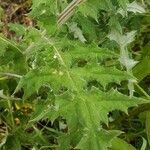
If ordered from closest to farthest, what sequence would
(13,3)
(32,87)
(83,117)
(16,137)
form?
(83,117)
(32,87)
(16,137)
(13,3)

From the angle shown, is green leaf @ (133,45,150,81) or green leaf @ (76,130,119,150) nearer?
green leaf @ (76,130,119,150)

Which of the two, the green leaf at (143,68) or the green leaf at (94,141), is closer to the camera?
the green leaf at (94,141)

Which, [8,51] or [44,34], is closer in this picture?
[44,34]

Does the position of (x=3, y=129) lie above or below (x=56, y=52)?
below

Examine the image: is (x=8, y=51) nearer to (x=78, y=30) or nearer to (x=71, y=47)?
(x=71, y=47)

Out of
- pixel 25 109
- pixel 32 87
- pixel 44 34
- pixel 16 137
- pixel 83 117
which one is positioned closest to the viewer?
pixel 83 117

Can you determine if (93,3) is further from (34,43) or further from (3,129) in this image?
(3,129)

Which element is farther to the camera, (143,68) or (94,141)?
(143,68)

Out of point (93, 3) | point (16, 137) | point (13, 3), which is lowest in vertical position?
point (16, 137)

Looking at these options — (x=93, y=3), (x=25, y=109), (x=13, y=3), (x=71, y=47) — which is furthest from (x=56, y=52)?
(x=13, y=3)
